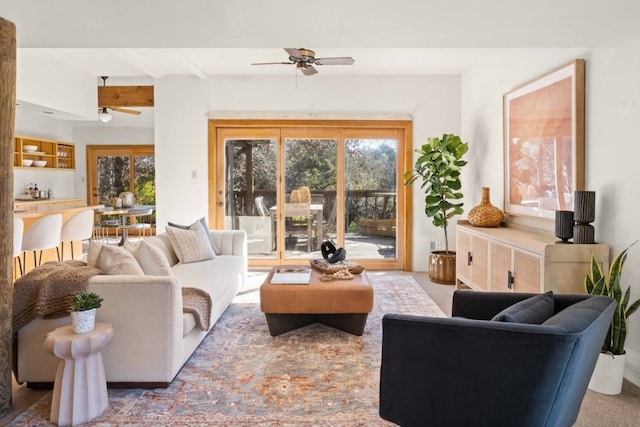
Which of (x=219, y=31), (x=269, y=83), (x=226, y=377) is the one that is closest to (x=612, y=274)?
(x=226, y=377)

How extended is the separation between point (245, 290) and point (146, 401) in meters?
2.74

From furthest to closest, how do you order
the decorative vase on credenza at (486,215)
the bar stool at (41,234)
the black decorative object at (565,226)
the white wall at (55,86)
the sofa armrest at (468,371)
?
the white wall at (55,86) < the bar stool at (41,234) < the decorative vase on credenza at (486,215) < the black decorative object at (565,226) < the sofa armrest at (468,371)

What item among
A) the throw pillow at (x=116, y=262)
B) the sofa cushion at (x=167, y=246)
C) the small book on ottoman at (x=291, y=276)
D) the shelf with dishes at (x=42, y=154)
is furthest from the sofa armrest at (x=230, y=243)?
the shelf with dishes at (x=42, y=154)

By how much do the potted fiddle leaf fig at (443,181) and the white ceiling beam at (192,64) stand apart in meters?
2.96

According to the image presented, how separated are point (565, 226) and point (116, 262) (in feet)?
10.0

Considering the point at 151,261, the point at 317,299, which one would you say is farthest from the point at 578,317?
the point at 151,261

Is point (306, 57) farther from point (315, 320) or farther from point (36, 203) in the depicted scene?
point (36, 203)

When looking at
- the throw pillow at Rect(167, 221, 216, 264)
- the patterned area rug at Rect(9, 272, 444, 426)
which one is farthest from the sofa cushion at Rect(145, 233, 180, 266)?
the patterned area rug at Rect(9, 272, 444, 426)

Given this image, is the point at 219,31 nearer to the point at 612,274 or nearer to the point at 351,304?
the point at 351,304

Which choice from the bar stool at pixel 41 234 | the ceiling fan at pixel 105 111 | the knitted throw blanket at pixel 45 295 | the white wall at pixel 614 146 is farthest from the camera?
the ceiling fan at pixel 105 111

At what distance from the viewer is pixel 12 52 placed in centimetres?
248

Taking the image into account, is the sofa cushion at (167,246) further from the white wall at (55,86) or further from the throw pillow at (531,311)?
the throw pillow at (531,311)

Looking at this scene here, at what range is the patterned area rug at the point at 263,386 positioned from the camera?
2.40 meters

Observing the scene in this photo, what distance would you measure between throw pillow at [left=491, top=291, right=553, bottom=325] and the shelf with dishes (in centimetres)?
778
